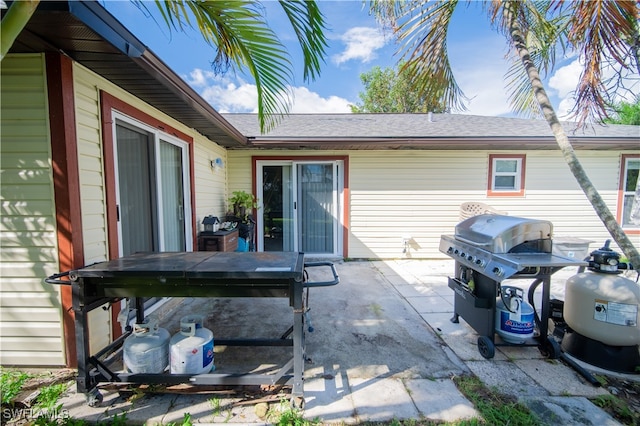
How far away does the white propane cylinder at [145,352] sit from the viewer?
189cm

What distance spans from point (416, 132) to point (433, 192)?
1421 millimetres

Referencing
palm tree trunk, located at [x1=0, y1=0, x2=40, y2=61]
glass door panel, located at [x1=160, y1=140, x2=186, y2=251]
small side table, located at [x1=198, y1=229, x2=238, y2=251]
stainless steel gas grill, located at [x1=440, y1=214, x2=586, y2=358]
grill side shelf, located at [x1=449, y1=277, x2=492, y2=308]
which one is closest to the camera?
palm tree trunk, located at [x1=0, y1=0, x2=40, y2=61]

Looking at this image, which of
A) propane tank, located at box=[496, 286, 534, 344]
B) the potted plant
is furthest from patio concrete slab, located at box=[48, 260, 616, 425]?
the potted plant

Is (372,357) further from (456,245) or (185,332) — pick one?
(185,332)

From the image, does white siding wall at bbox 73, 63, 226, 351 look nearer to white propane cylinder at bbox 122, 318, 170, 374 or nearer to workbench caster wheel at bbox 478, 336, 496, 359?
white propane cylinder at bbox 122, 318, 170, 374

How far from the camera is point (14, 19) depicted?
1061 mm

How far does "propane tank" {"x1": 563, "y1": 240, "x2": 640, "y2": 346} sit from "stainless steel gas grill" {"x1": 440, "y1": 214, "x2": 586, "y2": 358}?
236 millimetres

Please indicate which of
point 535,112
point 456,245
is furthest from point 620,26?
point 456,245

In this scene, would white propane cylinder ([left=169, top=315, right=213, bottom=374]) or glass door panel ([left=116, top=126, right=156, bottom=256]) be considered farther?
glass door panel ([left=116, top=126, right=156, bottom=256])

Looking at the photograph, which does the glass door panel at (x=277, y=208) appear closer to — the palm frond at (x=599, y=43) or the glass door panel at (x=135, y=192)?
the glass door panel at (x=135, y=192)

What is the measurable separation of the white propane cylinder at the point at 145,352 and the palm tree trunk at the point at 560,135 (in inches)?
149

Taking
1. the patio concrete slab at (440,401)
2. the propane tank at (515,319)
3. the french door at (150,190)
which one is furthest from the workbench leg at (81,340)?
the propane tank at (515,319)

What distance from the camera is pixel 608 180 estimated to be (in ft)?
19.8

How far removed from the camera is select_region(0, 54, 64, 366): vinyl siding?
6.64ft
